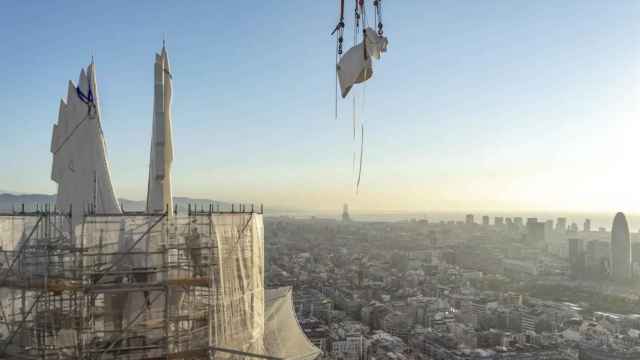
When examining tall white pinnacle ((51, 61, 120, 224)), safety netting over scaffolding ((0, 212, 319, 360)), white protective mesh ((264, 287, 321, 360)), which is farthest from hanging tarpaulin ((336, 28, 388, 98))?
white protective mesh ((264, 287, 321, 360))

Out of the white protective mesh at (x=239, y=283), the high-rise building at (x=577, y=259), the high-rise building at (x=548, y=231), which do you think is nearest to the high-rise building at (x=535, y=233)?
the high-rise building at (x=548, y=231)

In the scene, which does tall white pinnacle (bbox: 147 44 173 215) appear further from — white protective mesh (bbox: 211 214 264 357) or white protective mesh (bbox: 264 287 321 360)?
white protective mesh (bbox: 264 287 321 360)

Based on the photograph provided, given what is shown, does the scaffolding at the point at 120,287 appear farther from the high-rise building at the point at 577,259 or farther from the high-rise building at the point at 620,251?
the high-rise building at the point at 577,259

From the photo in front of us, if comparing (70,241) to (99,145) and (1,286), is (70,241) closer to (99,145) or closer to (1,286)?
(1,286)

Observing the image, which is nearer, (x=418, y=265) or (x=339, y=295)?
(x=339, y=295)

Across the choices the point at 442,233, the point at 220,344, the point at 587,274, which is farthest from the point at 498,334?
the point at 442,233
